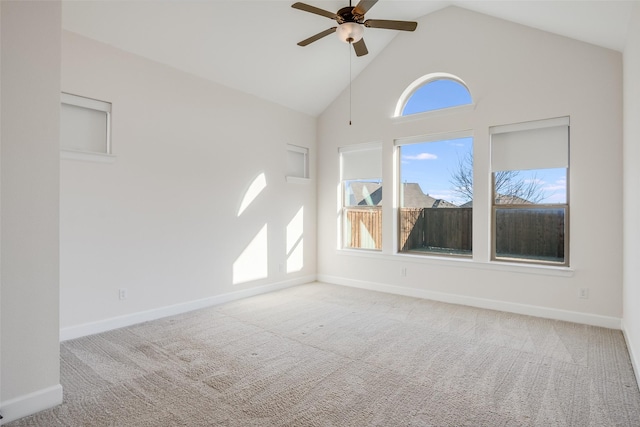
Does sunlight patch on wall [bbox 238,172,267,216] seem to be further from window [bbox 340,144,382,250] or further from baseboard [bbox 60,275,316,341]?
window [bbox 340,144,382,250]

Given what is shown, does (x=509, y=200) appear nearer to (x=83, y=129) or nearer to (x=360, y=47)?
(x=360, y=47)

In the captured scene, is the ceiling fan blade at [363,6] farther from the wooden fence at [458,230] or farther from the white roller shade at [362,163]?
the wooden fence at [458,230]

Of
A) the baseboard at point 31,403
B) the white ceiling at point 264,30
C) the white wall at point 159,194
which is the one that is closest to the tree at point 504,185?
the white ceiling at point 264,30

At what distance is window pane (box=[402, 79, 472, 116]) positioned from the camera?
4.77 m

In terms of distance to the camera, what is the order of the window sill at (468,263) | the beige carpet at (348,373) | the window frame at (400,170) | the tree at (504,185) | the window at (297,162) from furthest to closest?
the window at (297,162) < the window frame at (400,170) < the tree at (504,185) < the window sill at (468,263) < the beige carpet at (348,373)

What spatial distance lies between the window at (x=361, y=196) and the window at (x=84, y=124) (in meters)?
3.51

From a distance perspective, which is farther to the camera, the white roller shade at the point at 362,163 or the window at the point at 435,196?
the white roller shade at the point at 362,163

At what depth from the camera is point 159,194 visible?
4035 mm

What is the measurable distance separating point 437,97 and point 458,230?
193 cm

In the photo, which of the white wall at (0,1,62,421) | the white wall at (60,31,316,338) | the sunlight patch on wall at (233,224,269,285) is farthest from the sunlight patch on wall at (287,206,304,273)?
the white wall at (0,1,62,421)

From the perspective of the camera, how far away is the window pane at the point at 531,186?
13.4 feet

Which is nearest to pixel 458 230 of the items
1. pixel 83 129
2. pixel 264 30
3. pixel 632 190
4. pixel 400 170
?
pixel 400 170

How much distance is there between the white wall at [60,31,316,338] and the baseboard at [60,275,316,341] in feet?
→ 0.04

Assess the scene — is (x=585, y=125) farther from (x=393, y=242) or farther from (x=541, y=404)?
(x=541, y=404)
